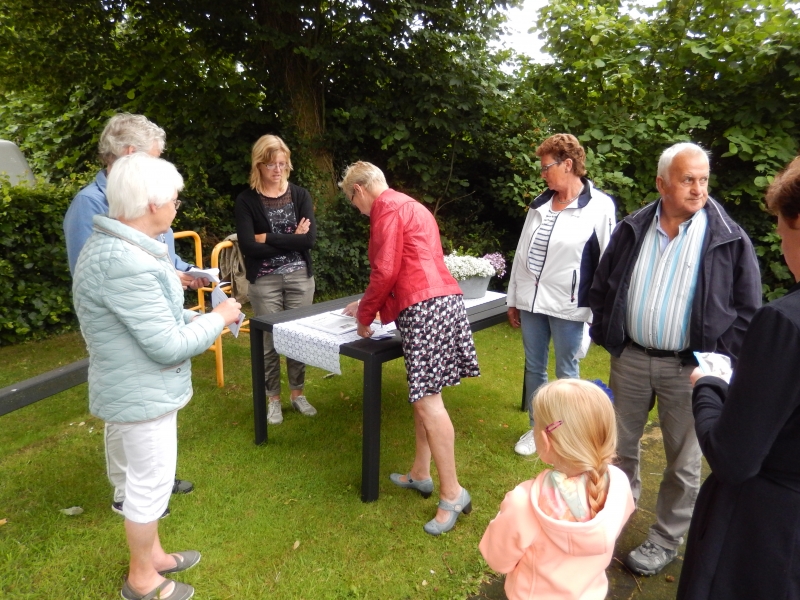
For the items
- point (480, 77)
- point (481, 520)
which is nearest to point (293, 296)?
point (481, 520)

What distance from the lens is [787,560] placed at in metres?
1.32

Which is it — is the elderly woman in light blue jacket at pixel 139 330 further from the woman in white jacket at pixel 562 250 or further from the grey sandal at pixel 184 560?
the woman in white jacket at pixel 562 250

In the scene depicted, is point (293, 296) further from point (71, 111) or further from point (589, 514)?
point (71, 111)

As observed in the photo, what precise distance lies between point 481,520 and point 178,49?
635cm

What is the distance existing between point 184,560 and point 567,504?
1.85m

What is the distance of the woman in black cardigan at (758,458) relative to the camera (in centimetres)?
117

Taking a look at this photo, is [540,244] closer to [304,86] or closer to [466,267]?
[466,267]

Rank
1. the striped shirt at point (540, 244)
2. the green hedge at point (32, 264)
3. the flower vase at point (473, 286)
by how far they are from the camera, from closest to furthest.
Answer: the striped shirt at point (540, 244), the flower vase at point (473, 286), the green hedge at point (32, 264)

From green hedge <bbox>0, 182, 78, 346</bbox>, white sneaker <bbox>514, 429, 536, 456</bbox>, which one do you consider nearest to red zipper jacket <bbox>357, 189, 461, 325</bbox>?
white sneaker <bbox>514, 429, 536, 456</bbox>

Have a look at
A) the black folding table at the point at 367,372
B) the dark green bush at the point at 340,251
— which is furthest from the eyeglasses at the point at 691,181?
the dark green bush at the point at 340,251

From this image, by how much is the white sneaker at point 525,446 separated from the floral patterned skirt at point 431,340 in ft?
3.75

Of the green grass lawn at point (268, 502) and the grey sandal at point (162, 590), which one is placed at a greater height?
the grey sandal at point (162, 590)

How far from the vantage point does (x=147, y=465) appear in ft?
6.95

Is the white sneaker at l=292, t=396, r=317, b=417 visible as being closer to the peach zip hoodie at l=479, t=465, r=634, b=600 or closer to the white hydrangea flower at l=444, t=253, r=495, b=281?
the white hydrangea flower at l=444, t=253, r=495, b=281
